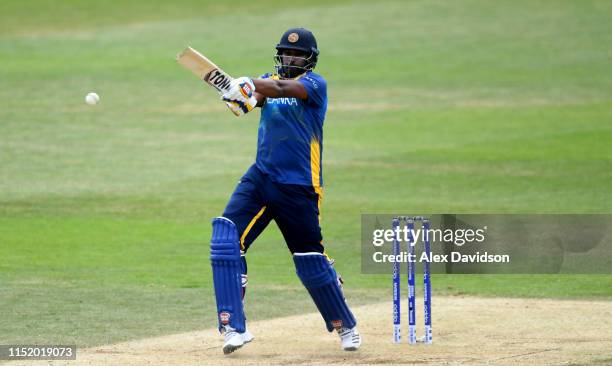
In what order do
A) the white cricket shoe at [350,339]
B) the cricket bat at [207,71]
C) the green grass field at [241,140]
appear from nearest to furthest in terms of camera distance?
the cricket bat at [207,71]
the white cricket shoe at [350,339]
the green grass field at [241,140]

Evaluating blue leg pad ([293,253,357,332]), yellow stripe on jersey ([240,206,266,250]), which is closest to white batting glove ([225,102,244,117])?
yellow stripe on jersey ([240,206,266,250])

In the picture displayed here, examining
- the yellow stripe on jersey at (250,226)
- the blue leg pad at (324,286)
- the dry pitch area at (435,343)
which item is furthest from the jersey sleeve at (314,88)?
the dry pitch area at (435,343)

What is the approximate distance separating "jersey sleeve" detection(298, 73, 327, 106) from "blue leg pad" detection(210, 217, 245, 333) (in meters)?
1.04

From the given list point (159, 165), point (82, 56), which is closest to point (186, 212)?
point (159, 165)

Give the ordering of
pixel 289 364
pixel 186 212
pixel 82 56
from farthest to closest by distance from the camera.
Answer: pixel 82 56
pixel 186 212
pixel 289 364

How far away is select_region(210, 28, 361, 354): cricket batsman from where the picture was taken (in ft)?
25.8

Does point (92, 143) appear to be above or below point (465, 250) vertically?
above

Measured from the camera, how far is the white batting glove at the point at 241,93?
289 inches

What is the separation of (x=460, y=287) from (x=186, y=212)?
201 inches

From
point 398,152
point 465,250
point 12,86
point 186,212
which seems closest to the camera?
point 465,250

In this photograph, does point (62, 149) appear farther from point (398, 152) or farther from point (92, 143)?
point (398, 152)

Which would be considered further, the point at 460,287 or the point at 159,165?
the point at 159,165

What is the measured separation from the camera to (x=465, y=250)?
11859 millimetres

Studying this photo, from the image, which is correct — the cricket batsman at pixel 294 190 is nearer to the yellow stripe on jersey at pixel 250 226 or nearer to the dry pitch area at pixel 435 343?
A: the yellow stripe on jersey at pixel 250 226
